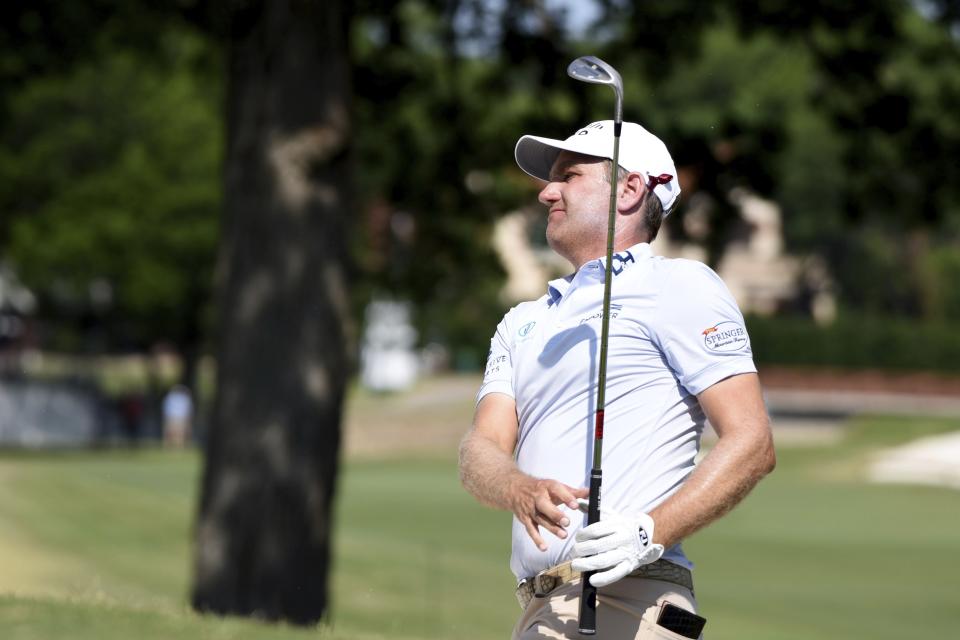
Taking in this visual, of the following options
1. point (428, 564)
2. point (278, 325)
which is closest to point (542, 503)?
point (278, 325)

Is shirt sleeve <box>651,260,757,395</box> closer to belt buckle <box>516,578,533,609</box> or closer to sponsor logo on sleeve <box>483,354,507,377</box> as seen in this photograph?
sponsor logo on sleeve <box>483,354,507,377</box>

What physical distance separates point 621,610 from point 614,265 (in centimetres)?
76

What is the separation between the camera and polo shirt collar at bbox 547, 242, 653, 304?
4.06m

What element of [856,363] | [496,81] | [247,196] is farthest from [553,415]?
[856,363]

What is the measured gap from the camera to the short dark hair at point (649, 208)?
410 cm

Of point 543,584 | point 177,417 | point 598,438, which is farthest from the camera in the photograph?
point 177,417

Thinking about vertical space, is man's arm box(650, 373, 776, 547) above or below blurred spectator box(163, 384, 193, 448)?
below

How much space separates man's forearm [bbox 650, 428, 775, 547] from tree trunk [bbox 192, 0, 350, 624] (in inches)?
325

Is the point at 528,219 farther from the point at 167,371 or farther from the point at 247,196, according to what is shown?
the point at 167,371

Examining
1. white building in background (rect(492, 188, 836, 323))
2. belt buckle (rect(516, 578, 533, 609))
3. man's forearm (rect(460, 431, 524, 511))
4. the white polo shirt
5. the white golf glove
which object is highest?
white building in background (rect(492, 188, 836, 323))

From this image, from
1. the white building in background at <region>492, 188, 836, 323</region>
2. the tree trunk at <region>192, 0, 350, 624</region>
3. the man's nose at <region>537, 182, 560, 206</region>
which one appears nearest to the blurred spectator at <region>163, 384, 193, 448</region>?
the white building in background at <region>492, 188, 836, 323</region>

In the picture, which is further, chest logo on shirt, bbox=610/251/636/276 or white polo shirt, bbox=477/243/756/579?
chest logo on shirt, bbox=610/251/636/276

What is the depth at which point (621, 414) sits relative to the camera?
3.90 meters

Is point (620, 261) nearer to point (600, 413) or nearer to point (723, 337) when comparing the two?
point (723, 337)
